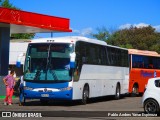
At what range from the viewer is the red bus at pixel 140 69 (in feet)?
107

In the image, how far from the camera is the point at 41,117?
15.7m

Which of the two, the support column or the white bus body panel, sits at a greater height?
the support column

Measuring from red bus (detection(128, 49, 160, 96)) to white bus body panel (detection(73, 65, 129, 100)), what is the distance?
5.35ft

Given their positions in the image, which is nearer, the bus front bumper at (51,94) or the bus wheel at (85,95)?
the bus front bumper at (51,94)

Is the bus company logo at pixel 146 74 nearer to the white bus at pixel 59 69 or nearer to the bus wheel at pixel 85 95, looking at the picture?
the white bus at pixel 59 69

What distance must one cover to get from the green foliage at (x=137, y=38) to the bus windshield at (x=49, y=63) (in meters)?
56.1

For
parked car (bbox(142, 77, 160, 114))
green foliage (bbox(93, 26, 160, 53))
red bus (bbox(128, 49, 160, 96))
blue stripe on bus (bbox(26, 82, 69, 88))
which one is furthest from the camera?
green foliage (bbox(93, 26, 160, 53))

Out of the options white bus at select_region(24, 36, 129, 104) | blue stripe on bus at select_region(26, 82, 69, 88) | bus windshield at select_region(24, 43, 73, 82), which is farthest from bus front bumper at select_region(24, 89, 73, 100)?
bus windshield at select_region(24, 43, 73, 82)

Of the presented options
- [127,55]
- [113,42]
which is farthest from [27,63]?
[113,42]

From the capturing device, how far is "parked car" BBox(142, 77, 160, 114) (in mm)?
17047

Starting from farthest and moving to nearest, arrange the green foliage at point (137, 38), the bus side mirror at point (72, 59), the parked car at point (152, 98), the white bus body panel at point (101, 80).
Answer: the green foliage at point (137, 38), the white bus body panel at point (101, 80), the bus side mirror at point (72, 59), the parked car at point (152, 98)

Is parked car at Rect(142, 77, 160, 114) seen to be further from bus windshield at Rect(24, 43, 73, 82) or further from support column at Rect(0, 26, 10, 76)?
support column at Rect(0, 26, 10, 76)

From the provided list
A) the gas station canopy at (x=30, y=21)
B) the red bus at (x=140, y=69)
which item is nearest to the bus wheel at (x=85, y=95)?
the gas station canopy at (x=30, y=21)

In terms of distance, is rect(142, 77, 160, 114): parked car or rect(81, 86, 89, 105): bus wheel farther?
rect(81, 86, 89, 105): bus wheel
